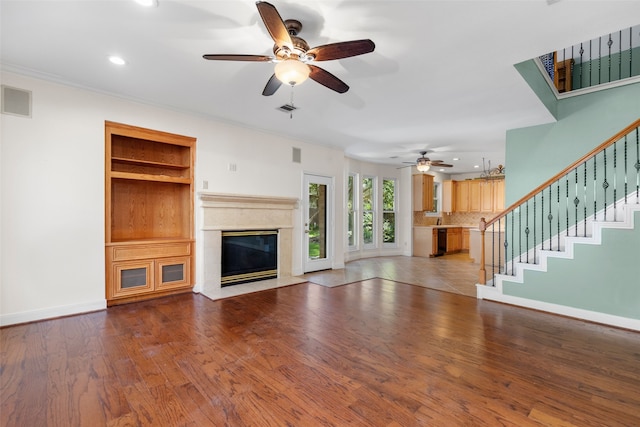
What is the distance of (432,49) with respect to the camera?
2680 mm

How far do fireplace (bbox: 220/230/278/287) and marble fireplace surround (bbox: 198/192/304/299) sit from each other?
96mm

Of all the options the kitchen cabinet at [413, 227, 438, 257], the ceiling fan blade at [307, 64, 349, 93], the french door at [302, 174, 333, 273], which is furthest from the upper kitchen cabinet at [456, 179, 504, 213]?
the ceiling fan blade at [307, 64, 349, 93]

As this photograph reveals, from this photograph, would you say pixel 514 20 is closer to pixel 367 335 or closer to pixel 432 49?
pixel 432 49

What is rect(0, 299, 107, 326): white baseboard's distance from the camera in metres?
3.15

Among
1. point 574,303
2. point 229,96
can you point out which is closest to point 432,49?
point 229,96

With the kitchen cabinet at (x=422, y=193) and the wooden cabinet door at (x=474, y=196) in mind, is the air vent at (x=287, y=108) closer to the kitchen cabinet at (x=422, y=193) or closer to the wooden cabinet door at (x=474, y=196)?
the kitchen cabinet at (x=422, y=193)

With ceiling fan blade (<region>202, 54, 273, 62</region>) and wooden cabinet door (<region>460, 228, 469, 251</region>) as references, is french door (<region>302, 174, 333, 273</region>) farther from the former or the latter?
wooden cabinet door (<region>460, 228, 469, 251</region>)

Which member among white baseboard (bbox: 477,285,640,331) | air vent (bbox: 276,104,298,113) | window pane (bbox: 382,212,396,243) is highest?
air vent (bbox: 276,104,298,113)

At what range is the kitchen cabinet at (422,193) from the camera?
8797mm

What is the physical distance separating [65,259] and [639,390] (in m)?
5.60

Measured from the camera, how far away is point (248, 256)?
5.16 m

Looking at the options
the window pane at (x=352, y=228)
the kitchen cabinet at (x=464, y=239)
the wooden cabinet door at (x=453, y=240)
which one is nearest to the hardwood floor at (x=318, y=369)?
the window pane at (x=352, y=228)

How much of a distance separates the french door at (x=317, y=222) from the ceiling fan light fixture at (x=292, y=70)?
3683mm

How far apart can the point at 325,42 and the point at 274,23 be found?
796 mm
